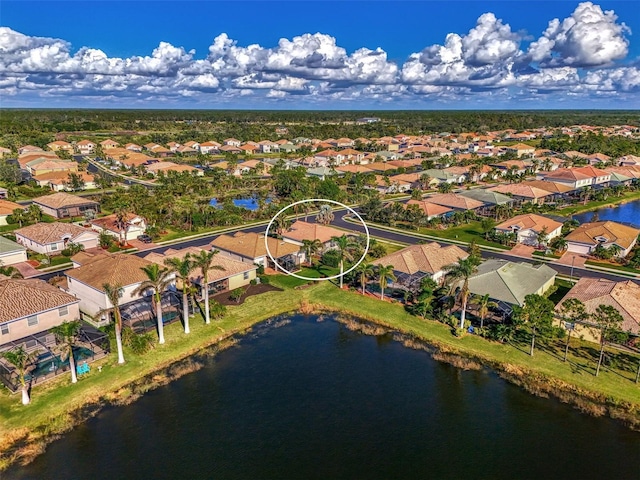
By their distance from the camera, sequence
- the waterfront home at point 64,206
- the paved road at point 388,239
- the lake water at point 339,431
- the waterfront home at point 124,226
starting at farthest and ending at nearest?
the waterfront home at point 64,206 < the waterfront home at point 124,226 < the paved road at point 388,239 < the lake water at point 339,431

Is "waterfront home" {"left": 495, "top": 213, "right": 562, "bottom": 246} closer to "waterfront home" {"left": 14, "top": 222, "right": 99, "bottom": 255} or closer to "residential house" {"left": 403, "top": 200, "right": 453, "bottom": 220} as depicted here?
"residential house" {"left": 403, "top": 200, "right": 453, "bottom": 220}

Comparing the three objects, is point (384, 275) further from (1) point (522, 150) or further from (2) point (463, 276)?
(1) point (522, 150)

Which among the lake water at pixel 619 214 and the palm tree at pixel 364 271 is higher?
the palm tree at pixel 364 271

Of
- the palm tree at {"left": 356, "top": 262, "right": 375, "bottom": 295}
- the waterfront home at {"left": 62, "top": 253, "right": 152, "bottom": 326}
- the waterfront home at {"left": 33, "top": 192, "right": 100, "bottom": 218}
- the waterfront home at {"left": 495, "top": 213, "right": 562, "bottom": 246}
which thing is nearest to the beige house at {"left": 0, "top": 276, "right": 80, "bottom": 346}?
the waterfront home at {"left": 62, "top": 253, "right": 152, "bottom": 326}

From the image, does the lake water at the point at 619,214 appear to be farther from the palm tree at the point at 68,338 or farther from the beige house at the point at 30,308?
the palm tree at the point at 68,338

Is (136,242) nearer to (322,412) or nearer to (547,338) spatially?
(322,412)

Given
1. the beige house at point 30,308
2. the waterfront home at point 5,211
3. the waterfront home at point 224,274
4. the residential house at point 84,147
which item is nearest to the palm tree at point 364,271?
the waterfront home at point 224,274

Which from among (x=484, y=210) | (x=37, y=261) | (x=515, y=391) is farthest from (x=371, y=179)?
(x=515, y=391)
